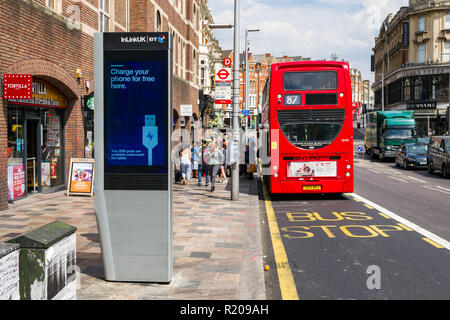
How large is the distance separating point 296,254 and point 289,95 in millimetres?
6722

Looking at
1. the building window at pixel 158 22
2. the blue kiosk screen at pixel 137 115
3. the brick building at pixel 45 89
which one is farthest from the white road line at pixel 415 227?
the building window at pixel 158 22

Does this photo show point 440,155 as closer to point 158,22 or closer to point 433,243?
point 433,243

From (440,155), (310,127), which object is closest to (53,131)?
(310,127)

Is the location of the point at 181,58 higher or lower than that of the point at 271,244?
higher

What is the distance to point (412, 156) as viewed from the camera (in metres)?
25.2

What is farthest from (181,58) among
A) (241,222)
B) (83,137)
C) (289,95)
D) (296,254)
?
(296,254)

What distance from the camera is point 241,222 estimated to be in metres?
9.39

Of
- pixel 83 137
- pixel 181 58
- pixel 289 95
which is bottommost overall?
pixel 83 137

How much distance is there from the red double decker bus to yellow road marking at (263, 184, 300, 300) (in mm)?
3085

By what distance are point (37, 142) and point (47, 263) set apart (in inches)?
424

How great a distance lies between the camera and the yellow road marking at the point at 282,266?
518 cm

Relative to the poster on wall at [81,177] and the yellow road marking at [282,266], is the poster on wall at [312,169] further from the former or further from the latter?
the poster on wall at [81,177]

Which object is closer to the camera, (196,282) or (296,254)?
(196,282)

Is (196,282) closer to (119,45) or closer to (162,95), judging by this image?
(162,95)
